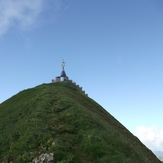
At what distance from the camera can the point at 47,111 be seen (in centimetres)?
2319

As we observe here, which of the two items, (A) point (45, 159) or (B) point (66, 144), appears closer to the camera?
(A) point (45, 159)

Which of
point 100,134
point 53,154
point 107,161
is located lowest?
point 107,161

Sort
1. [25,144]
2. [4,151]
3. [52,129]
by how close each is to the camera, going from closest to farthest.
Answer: [25,144] < [4,151] < [52,129]

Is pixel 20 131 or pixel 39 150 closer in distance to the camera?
pixel 39 150

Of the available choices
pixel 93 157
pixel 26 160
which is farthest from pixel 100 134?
pixel 26 160

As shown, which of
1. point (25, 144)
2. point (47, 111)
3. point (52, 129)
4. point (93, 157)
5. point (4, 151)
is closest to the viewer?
point (93, 157)

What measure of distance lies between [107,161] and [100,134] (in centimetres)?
441

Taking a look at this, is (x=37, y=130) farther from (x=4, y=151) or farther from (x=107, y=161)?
(x=107, y=161)

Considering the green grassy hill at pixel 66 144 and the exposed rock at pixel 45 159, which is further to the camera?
the green grassy hill at pixel 66 144

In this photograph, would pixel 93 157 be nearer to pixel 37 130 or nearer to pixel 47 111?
pixel 37 130

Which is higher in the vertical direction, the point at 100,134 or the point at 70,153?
the point at 100,134

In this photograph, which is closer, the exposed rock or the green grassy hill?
the exposed rock

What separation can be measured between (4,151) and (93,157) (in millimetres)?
8012

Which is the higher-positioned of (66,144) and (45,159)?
(66,144)
